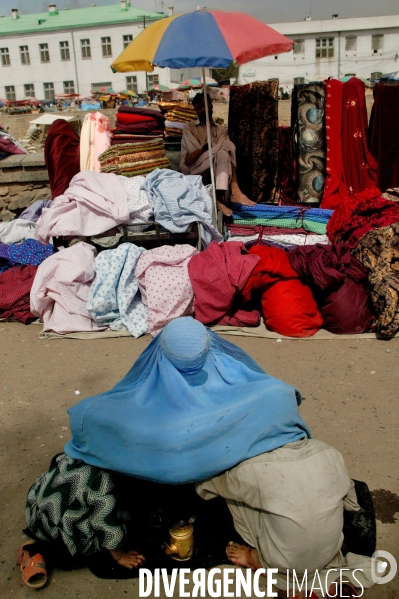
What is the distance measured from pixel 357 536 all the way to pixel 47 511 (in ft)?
4.27

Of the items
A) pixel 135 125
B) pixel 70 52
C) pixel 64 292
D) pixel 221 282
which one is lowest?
pixel 64 292

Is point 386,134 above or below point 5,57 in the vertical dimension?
below

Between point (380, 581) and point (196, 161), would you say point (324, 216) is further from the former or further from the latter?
point (380, 581)

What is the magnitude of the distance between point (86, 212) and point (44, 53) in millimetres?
43109

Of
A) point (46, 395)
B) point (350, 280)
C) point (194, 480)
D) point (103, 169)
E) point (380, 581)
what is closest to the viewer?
point (194, 480)

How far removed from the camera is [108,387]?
3.65m

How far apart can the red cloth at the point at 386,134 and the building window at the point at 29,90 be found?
1698 inches

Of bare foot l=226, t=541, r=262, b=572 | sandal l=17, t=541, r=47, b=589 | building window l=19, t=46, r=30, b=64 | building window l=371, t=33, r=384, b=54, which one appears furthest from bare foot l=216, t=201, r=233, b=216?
building window l=19, t=46, r=30, b=64

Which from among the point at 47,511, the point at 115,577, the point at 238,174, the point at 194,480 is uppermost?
the point at 238,174

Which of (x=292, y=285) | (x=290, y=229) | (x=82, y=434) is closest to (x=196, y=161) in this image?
(x=290, y=229)

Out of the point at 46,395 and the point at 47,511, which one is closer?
the point at 47,511

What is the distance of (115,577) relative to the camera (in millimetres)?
2189

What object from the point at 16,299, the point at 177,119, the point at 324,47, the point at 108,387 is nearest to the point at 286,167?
the point at 177,119

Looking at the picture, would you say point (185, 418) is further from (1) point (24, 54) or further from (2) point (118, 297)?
(1) point (24, 54)
